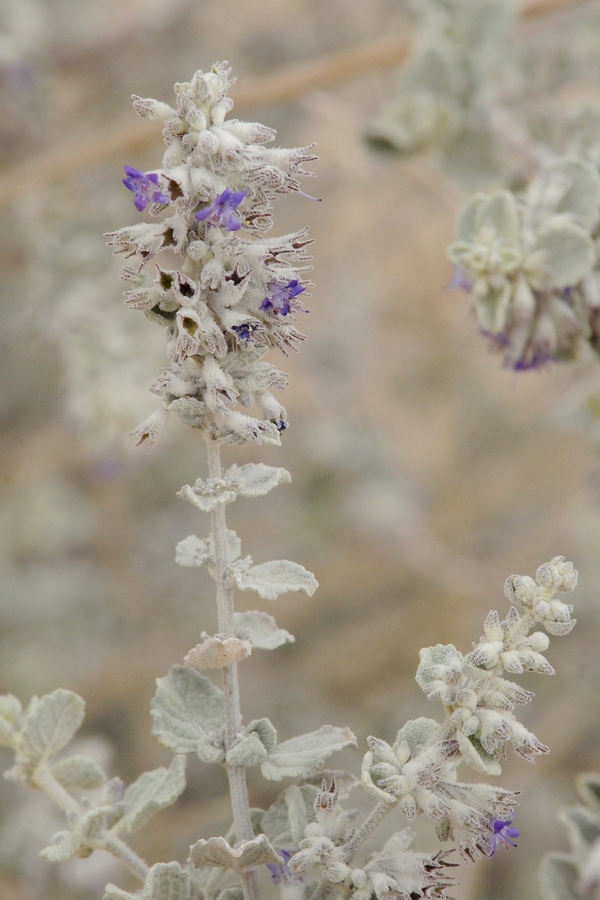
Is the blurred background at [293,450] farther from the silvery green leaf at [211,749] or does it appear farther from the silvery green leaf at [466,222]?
the silvery green leaf at [211,749]

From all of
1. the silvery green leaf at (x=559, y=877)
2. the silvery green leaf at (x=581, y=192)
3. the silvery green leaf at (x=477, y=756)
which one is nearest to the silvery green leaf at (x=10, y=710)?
the silvery green leaf at (x=477, y=756)

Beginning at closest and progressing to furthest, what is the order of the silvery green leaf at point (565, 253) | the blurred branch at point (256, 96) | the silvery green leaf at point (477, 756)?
1. the silvery green leaf at point (477, 756)
2. the silvery green leaf at point (565, 253)
3. the blurred branch at point (256, 96)

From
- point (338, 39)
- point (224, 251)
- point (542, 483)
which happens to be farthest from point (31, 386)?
point (224, 251)

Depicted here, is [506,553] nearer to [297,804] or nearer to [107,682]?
[107,682]

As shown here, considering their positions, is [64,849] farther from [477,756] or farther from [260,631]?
[477,756]

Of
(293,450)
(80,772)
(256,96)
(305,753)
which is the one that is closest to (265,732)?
(305,753)

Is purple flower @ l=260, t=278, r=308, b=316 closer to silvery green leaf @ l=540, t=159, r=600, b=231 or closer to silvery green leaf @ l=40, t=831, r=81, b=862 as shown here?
silvery green leaf @ l=40, t=831, r=81, b=862
